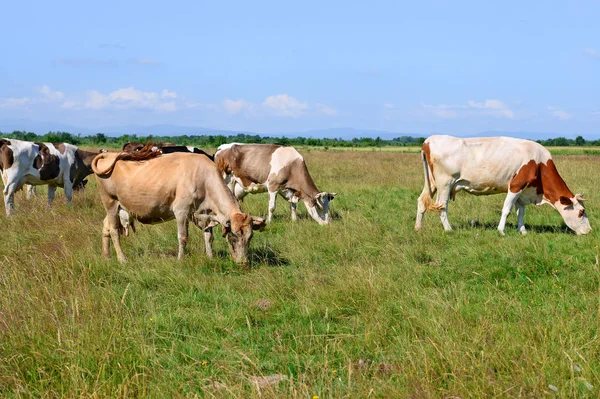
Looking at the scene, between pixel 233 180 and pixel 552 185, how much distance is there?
8.00 m

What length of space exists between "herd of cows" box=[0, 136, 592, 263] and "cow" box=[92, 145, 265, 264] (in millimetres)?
16

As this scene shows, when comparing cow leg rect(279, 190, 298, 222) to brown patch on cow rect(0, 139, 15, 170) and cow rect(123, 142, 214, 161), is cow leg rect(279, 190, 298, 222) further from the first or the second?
brown patch on cow rect(0, 139, 15, 170)

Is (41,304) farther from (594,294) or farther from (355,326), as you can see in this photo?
(594,294)

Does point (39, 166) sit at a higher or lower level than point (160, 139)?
lower

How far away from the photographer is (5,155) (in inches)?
579

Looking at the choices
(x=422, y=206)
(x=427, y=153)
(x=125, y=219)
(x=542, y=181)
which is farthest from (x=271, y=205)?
(x=542, y=181)

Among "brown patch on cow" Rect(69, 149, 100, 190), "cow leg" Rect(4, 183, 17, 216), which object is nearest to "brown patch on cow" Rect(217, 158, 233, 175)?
"brown patch on cow" Rect(69, 149, 100, 190)

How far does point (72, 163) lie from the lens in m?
16.5

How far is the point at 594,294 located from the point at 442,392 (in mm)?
3512

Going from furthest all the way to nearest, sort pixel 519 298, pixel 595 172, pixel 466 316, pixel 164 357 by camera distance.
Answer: pixel 595 172
pixel 519 298
pixel 466 316
pixel 164 357

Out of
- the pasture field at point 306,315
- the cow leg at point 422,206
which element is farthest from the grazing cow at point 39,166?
the cow leg at point 422,206

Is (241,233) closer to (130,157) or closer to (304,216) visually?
(130,157)

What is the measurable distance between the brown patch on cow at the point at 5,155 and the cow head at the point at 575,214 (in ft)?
42.3

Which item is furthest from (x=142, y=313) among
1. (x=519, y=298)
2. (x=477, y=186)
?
(x=477, y=186)
